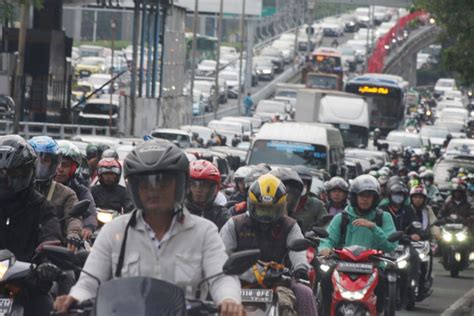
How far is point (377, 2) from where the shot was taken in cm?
7012

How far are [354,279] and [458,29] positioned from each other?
1476 cm

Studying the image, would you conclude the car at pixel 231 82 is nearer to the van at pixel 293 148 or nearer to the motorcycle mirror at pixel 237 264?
the van at pixel 293 148

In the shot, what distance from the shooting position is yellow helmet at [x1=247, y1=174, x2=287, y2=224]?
11828 millimetres

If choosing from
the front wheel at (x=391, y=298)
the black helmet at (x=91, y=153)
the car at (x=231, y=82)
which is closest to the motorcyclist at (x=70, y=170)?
the front wheel at (x=391, y=298)

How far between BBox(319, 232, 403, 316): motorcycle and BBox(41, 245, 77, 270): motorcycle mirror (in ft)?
24.0

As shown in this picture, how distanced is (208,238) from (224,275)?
244mm

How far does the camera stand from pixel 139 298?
23.6 ft

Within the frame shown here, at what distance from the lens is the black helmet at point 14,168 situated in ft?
31.7

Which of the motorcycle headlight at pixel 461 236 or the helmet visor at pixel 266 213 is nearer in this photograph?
the helmet visor at pixel 266 213

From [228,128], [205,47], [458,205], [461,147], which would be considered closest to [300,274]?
[458,205]

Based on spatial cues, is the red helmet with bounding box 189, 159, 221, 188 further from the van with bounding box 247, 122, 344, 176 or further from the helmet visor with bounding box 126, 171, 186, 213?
the van with bounding box 247, 122, 344, 176

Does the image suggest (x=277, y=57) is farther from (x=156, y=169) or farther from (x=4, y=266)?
(x=156, y=169)

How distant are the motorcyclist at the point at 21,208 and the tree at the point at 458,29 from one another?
1939 centimetres

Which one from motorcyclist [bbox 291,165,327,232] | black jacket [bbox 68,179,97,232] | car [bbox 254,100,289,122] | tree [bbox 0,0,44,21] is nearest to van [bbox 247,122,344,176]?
tree [bbox 0,0,44,21]
